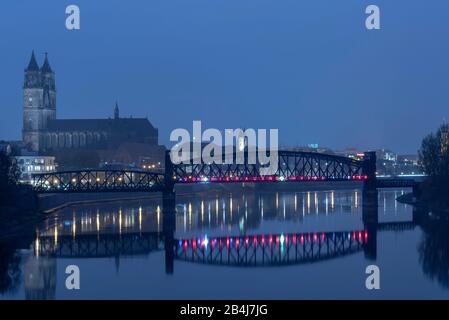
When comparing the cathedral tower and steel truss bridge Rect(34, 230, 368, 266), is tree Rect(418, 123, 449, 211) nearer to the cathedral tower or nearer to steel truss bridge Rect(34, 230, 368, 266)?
steel truss bridge Rect(34, 230, 368, 266)

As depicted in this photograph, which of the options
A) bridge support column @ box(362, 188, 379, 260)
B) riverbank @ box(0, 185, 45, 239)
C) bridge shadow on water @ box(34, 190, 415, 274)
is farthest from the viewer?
riverbank @ box(0, 185, 45, 239)

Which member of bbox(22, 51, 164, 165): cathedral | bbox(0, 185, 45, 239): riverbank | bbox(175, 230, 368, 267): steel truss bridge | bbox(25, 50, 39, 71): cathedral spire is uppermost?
bbox(25, 50, 39, 71): cathedral spire

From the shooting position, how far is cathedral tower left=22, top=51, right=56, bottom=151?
484ft

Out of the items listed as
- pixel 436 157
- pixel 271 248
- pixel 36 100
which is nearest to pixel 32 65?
pixel 36 100

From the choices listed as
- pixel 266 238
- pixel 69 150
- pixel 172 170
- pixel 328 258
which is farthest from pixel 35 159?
pixel 328 258

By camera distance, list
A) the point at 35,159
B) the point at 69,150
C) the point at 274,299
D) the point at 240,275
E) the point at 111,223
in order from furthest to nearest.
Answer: the point at 69,150
the point at 35,159
the point at 111,223
the point at 240,275
the point at 274,299

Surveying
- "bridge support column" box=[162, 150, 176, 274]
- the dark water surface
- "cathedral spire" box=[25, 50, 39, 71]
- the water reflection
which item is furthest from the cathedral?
the water reflection

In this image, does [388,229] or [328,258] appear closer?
[328,258]

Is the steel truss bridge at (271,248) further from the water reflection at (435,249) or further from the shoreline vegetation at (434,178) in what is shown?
the shoreline vegetation at (434,178)

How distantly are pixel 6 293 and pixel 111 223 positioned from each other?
31378 mm

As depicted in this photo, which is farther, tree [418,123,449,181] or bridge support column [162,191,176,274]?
tree [418,123,449,181]

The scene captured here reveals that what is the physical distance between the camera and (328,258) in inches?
1759
